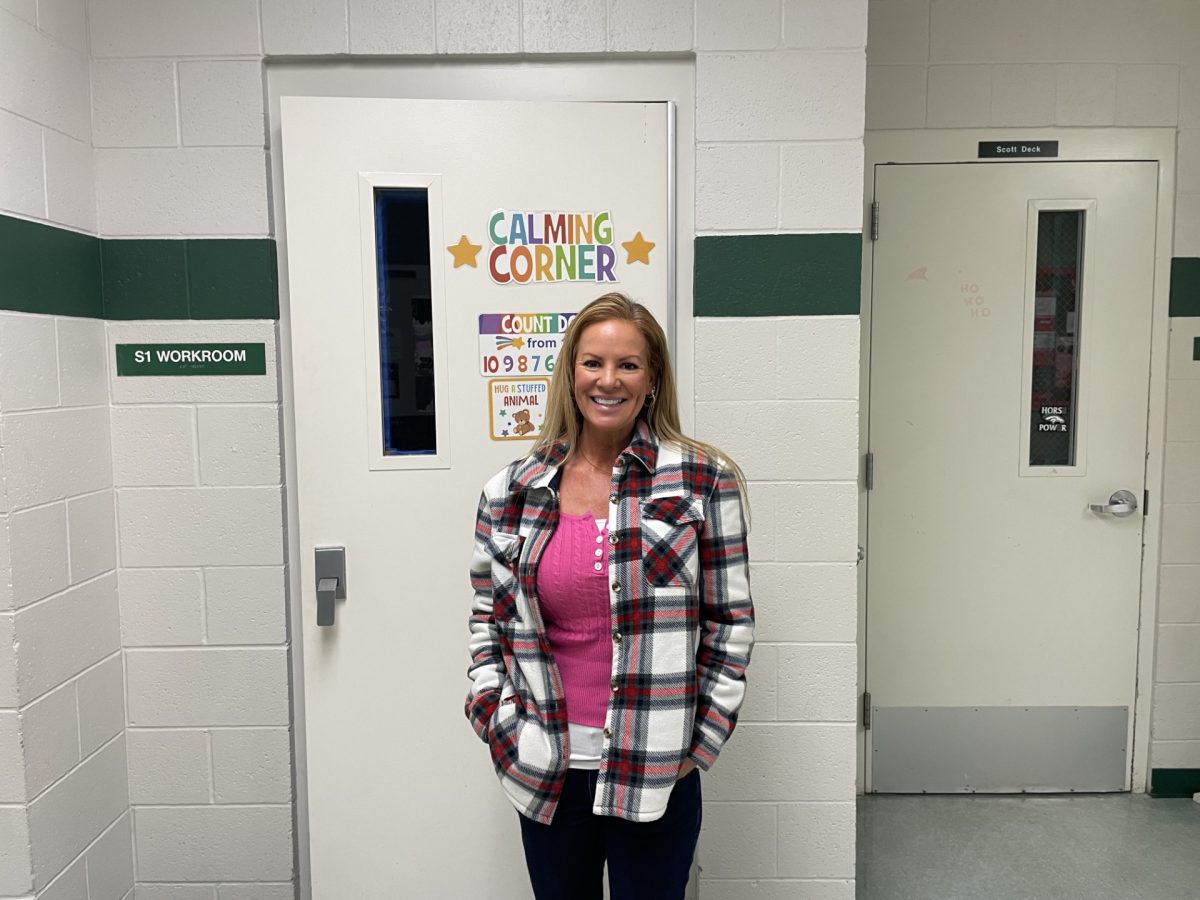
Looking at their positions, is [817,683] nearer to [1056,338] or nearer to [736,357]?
[736,357]

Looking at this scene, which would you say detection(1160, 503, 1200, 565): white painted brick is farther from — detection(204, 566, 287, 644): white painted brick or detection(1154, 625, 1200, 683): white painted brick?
detection(204, 566, 287, 644): white painted brick

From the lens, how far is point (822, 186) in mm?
1878

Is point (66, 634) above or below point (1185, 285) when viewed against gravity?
below

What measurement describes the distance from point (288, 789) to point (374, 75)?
176 cm

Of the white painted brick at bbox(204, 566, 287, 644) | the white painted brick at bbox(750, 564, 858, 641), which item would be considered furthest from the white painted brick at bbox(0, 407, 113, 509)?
the white painted brick at bbox(750, 564, 858, 641)

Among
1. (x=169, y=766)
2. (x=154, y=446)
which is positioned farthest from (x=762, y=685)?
(x=154, y=446)


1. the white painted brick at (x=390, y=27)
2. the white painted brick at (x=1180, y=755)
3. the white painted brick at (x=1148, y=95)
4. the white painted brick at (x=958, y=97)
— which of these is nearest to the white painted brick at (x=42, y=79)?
the white painted brick at (x=390, y=27)

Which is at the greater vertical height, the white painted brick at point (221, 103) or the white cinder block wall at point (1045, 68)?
the white cinder block wall at point (1045, 68)

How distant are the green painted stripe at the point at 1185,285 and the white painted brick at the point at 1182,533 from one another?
0.67m

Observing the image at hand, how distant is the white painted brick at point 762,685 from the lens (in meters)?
1.97

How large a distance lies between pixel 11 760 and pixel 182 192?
1.29 meters

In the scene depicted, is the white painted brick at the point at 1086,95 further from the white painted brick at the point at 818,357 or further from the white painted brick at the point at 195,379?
the white painted brick at the point at 195,379

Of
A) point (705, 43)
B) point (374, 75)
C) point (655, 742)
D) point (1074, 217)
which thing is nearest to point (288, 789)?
point (655, 742)

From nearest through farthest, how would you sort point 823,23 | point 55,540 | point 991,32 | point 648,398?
point 648,398, point 55,540, point 823,23, point 991,32
